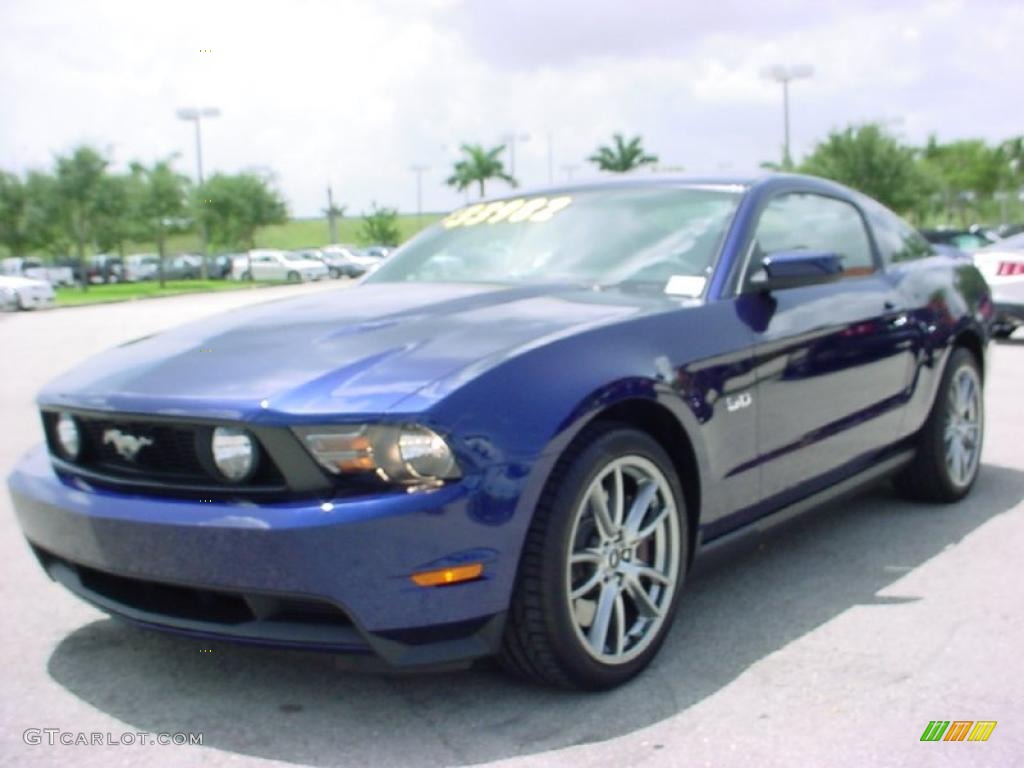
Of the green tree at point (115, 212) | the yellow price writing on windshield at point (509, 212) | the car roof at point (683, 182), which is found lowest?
the yellow price writing on windshield at point (509, 212)

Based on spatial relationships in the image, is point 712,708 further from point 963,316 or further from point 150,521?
point 963,316

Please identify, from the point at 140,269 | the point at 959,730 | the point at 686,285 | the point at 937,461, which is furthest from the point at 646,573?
the point at 140,269

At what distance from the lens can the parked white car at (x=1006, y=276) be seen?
1230cm

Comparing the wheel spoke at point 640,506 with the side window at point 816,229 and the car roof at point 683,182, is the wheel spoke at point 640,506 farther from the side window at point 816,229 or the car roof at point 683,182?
the car roof at point 683,182

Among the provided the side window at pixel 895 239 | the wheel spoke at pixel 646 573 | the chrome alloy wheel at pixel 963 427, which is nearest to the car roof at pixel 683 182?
the side window at pixel 895 239

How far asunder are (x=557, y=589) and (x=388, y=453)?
56cm

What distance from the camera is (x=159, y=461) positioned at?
2967mm

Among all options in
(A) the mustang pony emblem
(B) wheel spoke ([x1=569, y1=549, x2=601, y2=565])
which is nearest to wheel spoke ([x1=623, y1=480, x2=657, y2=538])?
(B) wheel spoke ([x1=569, y1=549, x2=601, y2=565])

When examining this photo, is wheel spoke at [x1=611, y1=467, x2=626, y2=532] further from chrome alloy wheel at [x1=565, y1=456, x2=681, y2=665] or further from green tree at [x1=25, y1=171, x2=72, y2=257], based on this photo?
green tree at [x1=25, y1=171, x2=72, y2=257]

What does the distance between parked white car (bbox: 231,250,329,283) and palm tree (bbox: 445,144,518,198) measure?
26421mm

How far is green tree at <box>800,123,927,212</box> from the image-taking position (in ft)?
158

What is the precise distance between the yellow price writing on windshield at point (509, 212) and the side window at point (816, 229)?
752 millimetres

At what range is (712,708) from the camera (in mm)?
3025

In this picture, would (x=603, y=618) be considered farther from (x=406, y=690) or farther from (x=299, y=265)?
(x=299, y=265)
